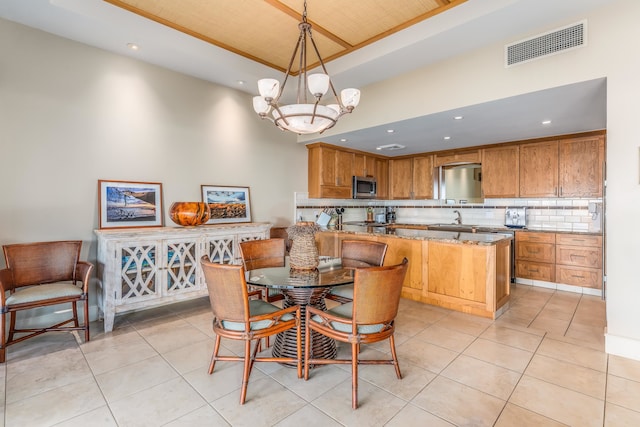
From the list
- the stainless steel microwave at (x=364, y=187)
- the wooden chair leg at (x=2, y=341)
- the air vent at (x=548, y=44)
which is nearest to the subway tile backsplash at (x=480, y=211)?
the stainless steel microwave at (x=364, y=187)

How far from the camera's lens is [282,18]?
287cm

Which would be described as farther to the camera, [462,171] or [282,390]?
[462,171]

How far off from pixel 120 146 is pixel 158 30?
4.12ft

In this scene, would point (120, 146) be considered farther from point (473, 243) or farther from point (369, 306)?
point (473, 243)

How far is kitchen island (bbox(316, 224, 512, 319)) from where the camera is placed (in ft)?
10.7

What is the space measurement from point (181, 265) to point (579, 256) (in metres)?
5.15

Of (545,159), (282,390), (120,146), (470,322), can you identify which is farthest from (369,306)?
(545,159)

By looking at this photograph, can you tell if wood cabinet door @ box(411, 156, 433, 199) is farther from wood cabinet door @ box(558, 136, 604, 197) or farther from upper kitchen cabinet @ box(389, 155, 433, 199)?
wood cabinet door @ box(558, 136, 604, 197)

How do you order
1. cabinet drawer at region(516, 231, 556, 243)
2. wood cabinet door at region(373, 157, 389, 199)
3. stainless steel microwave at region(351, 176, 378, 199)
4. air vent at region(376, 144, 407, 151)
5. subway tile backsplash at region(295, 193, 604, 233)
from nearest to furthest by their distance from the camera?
cabinet drawer at region(516, 231, 556, 243) → subway tile backsplash at region(295, 193, 604, 233) → air vent at region(376, 144, 407, 151) → stainless steel microwave at region(351, 176, 378, 199) → wood cabinet door at region(373, 157, 389, 199)

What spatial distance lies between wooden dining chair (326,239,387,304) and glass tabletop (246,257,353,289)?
0.23 meters

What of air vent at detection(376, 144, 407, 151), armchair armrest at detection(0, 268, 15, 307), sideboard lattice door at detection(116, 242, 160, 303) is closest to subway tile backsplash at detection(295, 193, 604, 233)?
air vent at detection(376, 144, 407, 151)

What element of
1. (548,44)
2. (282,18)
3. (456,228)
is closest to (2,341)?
(282,18)

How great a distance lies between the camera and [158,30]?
9.76ft

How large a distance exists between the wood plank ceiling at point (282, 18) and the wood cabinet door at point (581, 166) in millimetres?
3247
